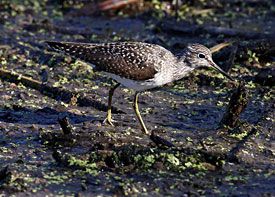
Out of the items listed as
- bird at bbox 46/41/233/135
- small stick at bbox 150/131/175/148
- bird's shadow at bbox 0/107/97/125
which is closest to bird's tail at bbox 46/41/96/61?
bird at bbox 46/41/233/135

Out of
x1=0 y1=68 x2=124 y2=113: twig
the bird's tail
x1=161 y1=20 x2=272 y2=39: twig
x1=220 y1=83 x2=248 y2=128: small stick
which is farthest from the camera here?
x1=161 y1=20 x2=272 y2=39: twig

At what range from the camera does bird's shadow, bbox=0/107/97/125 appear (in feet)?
28.7

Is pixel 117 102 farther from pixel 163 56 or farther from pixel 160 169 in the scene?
pixel 160 169

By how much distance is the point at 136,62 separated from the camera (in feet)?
27.9

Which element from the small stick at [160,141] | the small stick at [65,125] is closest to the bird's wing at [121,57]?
the small stick at [160,141]

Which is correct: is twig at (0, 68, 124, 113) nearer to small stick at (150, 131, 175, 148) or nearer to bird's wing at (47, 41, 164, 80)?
bird's wing at (47, 41, 164, 80)

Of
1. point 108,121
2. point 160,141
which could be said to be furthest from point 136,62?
point 160,141

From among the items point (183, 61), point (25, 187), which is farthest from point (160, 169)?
point (183, 61)

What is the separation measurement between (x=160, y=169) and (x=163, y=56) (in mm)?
1790

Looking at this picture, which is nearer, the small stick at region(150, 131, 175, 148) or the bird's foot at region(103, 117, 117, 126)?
the small stick at region(150, 131, 175, 148)

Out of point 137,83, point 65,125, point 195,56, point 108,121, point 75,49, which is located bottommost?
point 108,121

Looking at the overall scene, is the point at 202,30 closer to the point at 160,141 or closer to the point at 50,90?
the point at 50,90

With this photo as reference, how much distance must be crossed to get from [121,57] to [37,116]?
4.27 feet

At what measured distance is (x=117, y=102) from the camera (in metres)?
9.55
